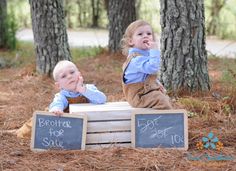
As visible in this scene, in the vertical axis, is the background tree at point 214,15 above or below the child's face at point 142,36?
below

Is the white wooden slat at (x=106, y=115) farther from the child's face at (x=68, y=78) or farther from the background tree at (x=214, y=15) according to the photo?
the background tree at (x=214, y=15)

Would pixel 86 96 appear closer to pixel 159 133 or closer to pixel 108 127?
pixel 108 127

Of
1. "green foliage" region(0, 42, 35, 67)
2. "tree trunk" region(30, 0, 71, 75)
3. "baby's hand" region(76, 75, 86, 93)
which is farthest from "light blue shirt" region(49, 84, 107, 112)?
"green foliage" region(0, 42, 35, 67)

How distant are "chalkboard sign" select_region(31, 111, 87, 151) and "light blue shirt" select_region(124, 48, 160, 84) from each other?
0.61 meters

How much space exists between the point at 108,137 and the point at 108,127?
0.08 meters

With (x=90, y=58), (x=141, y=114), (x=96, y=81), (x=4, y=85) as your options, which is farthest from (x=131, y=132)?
(x=90, y=58)

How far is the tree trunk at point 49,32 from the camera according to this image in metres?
7.43

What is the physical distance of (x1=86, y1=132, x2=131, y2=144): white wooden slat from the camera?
4238mm

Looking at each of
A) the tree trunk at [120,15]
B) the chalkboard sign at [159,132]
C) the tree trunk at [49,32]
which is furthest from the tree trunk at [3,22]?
the chalkboard sign at [159,132]

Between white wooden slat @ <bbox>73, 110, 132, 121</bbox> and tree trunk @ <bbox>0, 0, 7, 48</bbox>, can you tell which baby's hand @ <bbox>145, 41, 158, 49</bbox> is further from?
tree trunk @ <bbox>0, 0, 7, 48</bbox>

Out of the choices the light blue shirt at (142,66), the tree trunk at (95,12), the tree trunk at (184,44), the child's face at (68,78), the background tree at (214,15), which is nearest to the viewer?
the light blue shirt at (142,66)

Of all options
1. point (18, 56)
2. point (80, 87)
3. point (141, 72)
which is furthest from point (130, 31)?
point (18, 56)

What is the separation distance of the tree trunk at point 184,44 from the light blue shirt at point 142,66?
5.16 feet

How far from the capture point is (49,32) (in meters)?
7.49
